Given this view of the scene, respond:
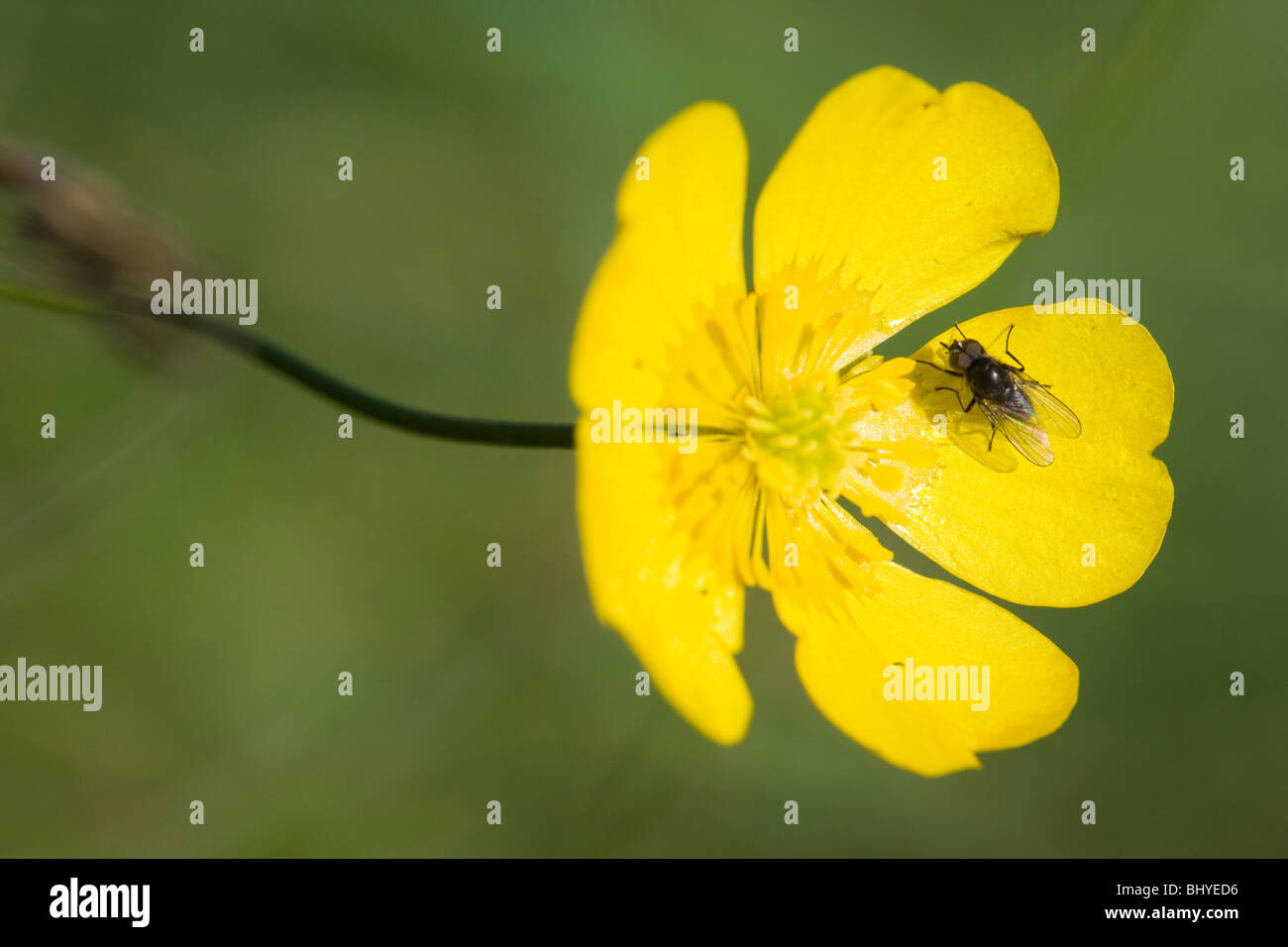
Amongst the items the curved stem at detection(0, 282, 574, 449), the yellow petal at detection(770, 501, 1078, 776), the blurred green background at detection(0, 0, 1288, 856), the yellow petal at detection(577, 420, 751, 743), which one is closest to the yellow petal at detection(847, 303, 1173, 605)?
the yellow petal at detection(770, 501, 1078, 776)

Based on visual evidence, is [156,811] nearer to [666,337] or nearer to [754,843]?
[754,843]

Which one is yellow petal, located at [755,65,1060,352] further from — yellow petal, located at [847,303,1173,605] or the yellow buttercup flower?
yellow petal, located at [847,303,1173,605]

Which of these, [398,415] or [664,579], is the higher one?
[398,415]

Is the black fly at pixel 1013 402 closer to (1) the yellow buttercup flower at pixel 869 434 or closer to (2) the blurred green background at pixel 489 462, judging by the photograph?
(1) the yellow buttercup flower at pixel 869 434

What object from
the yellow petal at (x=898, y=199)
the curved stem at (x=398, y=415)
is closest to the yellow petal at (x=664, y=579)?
the curved stem at (x=398, y=415)

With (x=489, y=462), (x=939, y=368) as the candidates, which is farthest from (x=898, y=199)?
(x=489, y=462)

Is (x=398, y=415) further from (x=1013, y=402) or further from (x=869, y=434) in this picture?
(x=1013, y=402)
